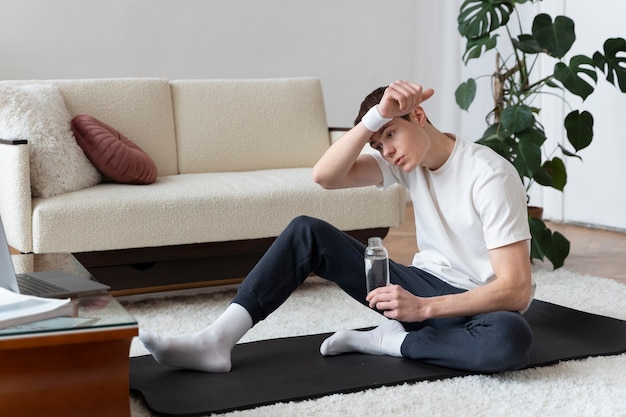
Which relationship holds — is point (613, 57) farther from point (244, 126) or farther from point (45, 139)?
point (45, 139)

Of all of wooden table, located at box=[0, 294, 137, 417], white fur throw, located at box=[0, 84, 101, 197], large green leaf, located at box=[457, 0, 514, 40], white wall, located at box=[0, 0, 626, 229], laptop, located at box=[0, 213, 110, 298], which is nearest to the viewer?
wooden table, located at box=[0, 294, 137, 417]

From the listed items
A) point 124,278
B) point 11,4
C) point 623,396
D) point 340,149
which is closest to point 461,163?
point 340,149

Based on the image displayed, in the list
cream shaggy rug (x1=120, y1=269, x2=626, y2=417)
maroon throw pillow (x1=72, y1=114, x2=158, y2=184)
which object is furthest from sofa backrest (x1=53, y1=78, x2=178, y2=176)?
cream shaggy rug (x1=120, y1=269, x2=626, y2=417)

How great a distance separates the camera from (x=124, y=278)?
314 centimetres

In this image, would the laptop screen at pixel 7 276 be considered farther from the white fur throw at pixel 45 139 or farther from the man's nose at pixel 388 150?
the white fur throw at pixel 45 139

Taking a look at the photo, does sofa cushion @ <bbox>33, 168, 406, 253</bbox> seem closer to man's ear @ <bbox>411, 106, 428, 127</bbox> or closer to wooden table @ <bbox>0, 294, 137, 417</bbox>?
man's ear @ <bbox>411, 106, 428, 127</bbox>

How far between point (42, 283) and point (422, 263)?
3.32 ft

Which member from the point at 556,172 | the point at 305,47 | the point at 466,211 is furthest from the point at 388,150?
the point at 305,47

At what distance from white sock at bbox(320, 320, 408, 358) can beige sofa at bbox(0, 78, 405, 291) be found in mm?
803

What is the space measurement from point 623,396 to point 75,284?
128cm

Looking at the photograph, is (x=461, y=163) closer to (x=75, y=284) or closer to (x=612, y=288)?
(x=75, y=284)

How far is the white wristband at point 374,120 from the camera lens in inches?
84.5

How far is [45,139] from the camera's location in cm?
318

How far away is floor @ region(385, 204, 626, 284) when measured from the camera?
3.90 metres
